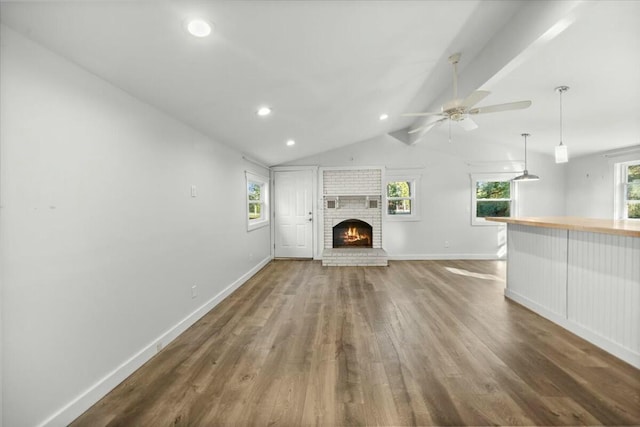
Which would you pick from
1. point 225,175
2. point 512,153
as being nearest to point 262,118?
point 225,175

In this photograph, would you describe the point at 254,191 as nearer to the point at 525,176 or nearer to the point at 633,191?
the point at 525,176

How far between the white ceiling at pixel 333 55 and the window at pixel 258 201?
1487 millimetres

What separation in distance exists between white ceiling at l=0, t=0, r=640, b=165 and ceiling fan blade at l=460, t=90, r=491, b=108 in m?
0.37

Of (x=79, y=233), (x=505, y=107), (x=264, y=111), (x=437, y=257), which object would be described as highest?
(x=264, y=111)

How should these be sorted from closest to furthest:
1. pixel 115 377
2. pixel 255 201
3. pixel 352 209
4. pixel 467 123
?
pixel 115 377, pixel 467 123, pixel 255 201, pixel 352 209

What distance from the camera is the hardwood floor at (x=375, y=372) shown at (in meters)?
1.59

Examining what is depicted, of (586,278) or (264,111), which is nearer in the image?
(586,278)

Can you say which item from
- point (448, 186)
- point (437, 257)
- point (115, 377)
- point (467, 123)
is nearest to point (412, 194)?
point (448, 186)

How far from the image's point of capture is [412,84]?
335cm

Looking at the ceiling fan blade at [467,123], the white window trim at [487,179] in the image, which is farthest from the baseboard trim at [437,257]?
the ceiling fan blade at [467,123]

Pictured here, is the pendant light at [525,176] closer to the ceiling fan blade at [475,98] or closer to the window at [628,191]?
the window at [628,191]

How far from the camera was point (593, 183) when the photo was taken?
536 cm

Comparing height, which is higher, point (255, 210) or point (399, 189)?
point (399, 189)

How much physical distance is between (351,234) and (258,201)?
7.41 feet
